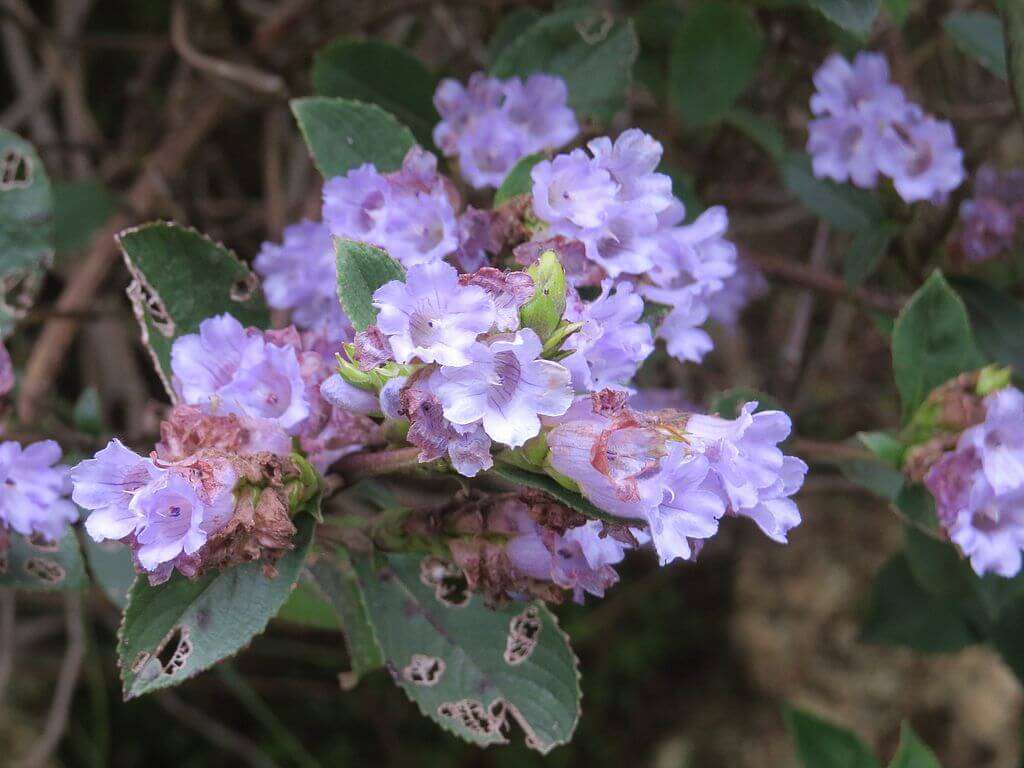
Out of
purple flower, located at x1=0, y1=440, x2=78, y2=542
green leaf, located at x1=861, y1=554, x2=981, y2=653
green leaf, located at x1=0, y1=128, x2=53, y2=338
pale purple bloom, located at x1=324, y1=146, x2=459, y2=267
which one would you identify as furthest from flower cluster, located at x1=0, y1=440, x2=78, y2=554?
green leaf, located at x1=861, y1=554, x2=981, y2=653

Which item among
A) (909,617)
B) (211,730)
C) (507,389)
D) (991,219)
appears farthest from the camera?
(211,730)

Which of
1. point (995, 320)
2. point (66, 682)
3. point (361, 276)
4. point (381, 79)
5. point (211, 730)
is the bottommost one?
point (211, 730)

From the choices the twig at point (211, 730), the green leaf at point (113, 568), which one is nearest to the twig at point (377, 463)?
the green leaf at point (113, 568)

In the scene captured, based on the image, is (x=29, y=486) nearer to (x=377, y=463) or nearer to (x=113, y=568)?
(x=113, y=568)

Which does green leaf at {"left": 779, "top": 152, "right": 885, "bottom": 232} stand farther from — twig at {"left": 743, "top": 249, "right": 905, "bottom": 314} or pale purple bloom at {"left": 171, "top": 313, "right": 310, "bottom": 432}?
pale purple bloom at {"left": 171, "top": 313, "right": 310, "bottom": 432}

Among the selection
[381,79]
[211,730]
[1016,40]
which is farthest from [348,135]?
→ [211,730]

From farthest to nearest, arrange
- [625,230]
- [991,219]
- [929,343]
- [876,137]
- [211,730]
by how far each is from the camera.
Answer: [211,730] → [991,219] → [876,137] → [929,343] → [625,230]
